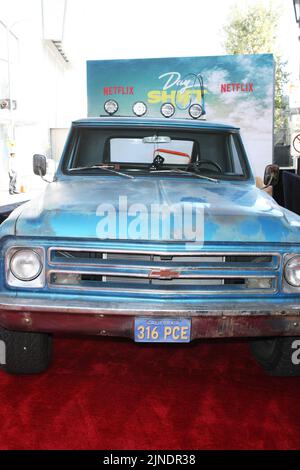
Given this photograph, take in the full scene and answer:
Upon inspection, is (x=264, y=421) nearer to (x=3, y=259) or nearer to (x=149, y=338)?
(x=149, y=338)

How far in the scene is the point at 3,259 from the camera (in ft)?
9.20

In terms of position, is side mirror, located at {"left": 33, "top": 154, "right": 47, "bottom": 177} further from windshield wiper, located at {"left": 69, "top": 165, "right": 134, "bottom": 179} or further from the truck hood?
the truck hood

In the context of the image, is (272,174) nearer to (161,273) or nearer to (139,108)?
(161,273)

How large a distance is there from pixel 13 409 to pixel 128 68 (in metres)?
10.7

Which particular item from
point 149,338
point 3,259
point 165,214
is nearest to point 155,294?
point 149,338

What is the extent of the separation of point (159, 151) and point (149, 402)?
2.07 meters

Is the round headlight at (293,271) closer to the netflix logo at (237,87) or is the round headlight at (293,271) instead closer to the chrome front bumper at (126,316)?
the chrome front bumper at (126,316)

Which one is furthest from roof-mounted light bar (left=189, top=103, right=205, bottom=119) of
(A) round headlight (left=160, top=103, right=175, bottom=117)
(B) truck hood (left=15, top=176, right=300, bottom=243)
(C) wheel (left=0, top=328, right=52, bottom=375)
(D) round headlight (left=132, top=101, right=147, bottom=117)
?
(C) wheel (left=0, top=328, right=52, bottom=375)

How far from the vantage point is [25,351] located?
3.30 m

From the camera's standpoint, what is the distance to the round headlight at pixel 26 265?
2818 millimetres

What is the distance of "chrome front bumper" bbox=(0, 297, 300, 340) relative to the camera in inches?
107

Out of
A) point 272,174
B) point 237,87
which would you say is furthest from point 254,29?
point 272,174

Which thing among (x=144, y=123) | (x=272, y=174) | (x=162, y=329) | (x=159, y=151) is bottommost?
(x=162, y=329)

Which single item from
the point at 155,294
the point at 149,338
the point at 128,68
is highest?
the point at 128,68
